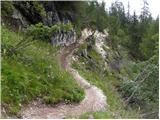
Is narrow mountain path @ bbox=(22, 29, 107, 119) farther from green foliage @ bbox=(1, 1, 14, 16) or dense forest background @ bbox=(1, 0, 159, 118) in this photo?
green foliage @ bbox=(1, 1, 14, 16)

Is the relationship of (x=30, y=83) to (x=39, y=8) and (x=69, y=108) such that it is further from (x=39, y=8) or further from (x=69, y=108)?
(x=39, y=8)

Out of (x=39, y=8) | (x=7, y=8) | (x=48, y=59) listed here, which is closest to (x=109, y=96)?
(x=48, y=59)

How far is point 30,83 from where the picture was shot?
16.2 meters

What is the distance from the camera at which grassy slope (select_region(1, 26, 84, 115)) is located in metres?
14.5

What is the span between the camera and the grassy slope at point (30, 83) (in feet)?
47.5

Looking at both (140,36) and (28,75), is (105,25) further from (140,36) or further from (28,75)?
(28,75)

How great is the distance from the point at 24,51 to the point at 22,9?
9.35 metres

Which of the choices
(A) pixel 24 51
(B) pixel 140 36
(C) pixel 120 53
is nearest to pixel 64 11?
(A) pixel 24 51

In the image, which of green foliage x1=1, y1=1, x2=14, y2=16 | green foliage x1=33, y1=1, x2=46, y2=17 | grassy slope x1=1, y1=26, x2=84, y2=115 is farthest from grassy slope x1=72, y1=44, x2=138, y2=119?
green foliage x1=1, y1=1, x2=14, y2=16

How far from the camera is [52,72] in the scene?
19016 mm

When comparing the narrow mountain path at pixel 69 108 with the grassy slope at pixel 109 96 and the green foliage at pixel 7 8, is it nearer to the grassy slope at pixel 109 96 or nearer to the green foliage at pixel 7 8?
the grassy slope at pixel 109 96

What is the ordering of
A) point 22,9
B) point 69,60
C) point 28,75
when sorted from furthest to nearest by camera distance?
1. point 69,60
2. point 22,9
3. point 28,75

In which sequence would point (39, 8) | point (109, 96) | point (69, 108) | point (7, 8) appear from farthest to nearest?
point (39, 8), point (7, 8), point (109, 96), point (69, 108)

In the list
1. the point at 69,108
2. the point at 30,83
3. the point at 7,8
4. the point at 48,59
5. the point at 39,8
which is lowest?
the point at 69,108
